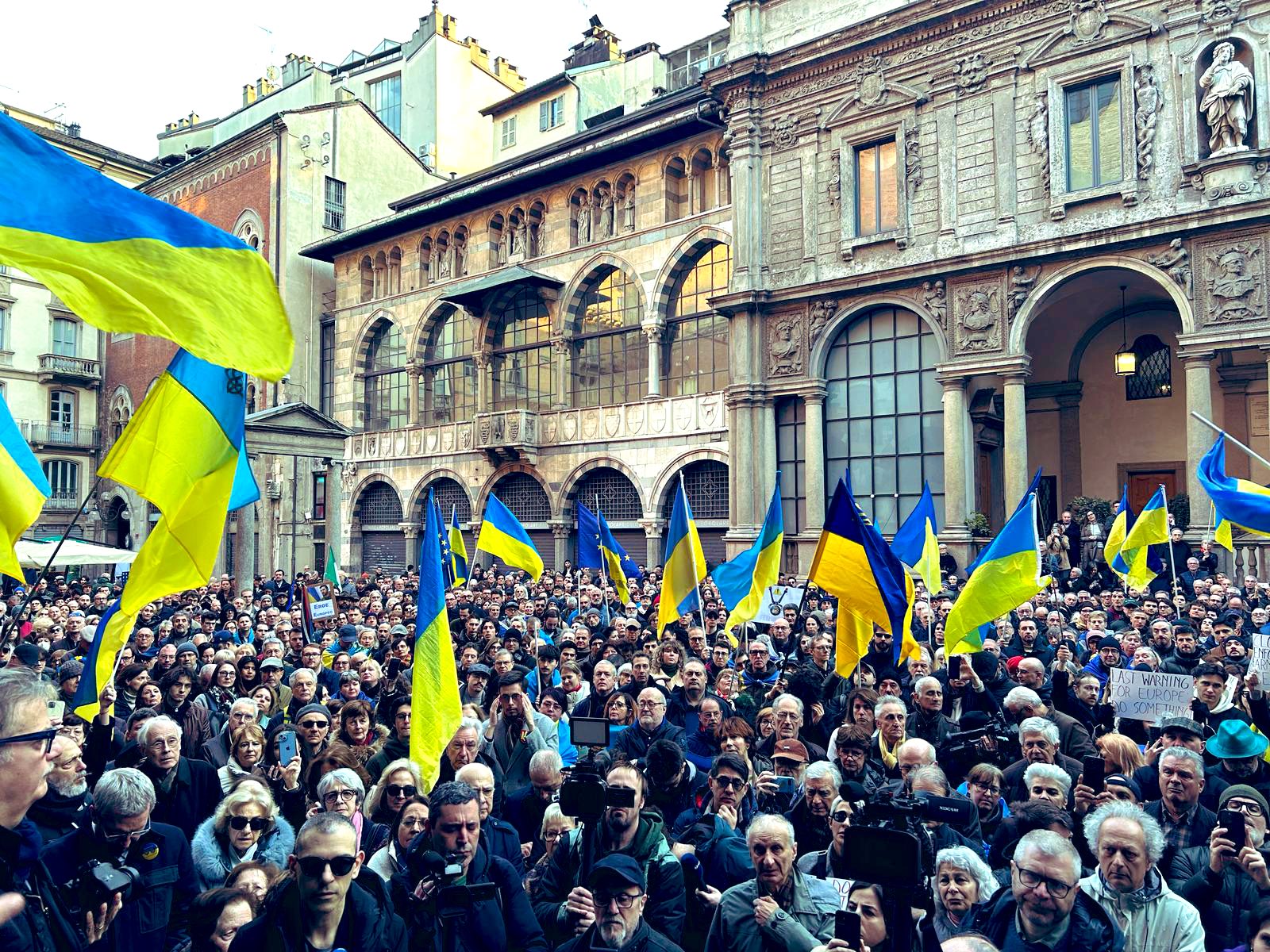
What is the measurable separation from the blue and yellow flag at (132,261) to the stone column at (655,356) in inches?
888

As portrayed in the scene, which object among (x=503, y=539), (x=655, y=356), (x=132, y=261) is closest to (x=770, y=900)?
(x=132, y=261)

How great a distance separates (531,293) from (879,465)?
41.9ft

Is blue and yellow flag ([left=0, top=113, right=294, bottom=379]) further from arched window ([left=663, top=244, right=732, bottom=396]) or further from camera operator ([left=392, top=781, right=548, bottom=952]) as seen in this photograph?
arched window ([left=663, top=244, right=732, bottom=396])

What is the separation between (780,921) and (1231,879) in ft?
6.72

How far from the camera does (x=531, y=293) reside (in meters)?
30.2

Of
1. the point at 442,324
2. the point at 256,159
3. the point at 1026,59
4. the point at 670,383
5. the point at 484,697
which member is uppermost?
the point at 256,159

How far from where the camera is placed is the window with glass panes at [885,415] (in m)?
21.6

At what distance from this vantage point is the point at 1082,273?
64.2ft

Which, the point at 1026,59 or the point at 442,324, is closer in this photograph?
the point at 1026,59

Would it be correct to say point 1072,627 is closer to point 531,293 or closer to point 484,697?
point 484,697

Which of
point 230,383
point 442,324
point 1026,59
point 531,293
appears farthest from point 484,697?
point 442,324

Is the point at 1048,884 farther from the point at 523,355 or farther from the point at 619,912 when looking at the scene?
the point at 523,355

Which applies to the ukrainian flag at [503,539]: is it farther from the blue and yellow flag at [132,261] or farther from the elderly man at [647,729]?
the blue and yellow flag at [132,261]

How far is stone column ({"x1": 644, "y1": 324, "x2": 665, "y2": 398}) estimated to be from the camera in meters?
26.6
